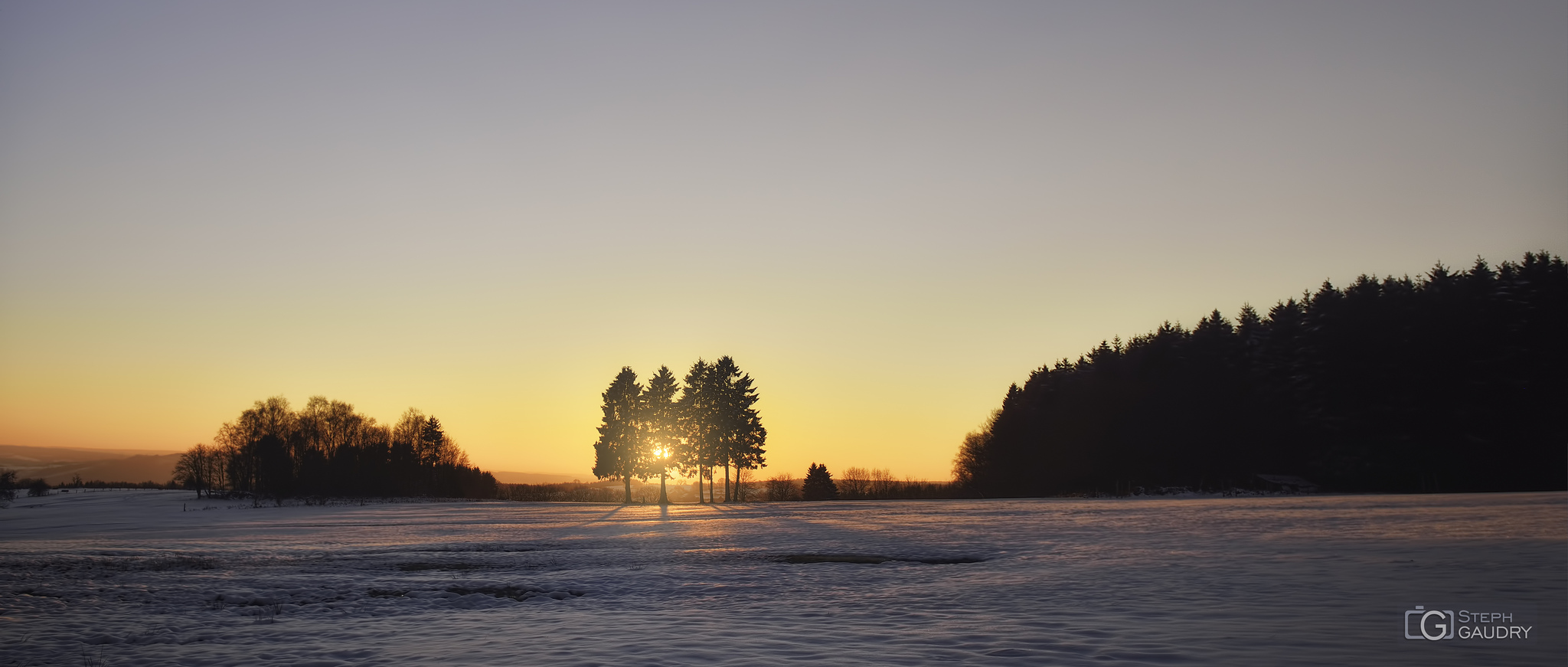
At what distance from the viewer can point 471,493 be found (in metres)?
126

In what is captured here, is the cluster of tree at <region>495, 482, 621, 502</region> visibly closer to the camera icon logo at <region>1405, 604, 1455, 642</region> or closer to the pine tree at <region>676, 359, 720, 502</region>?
the pine tree at <region>676, 359, 720, 502</region>

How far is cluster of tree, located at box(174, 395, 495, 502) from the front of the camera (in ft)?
315

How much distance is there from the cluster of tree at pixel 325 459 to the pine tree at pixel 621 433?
33040 millimetres

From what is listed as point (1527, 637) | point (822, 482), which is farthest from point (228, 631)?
point (822, 482)

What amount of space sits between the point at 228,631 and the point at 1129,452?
3145 inches

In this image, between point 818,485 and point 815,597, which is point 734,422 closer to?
point 818,485

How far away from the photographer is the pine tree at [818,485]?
91750 mm

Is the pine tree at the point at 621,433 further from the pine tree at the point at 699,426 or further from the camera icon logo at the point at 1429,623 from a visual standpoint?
the camera icon logo at the point at 1429,623

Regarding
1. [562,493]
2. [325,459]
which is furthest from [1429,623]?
[325,459]

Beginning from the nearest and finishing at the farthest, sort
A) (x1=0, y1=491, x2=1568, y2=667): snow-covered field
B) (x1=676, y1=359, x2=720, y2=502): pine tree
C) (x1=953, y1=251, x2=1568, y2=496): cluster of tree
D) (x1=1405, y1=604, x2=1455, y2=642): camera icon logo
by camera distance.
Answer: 1. (x1=1405, y1=604, x2=1455, y2=642): camera icon logo
2. (x1=0, y1=491, x2=1568, y2=667): snow-covered field
3. (x1=953, y1=251, x2=1568, y2=496): cluster of tree
4. (x1=676, y1=359, x2=720, y2=502): pine tree

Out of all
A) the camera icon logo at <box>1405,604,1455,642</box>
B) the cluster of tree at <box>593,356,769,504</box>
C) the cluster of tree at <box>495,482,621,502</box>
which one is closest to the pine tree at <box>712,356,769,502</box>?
the cluster of tree at <box>593,356,769,504</box>

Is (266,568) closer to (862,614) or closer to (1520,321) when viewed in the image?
(862,614)

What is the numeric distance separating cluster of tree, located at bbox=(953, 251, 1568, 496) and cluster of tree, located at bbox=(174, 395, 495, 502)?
78409 millimetres

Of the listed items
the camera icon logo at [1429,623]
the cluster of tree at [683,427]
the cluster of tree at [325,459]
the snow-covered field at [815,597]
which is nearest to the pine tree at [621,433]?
the cluster of tree at [683,427]
